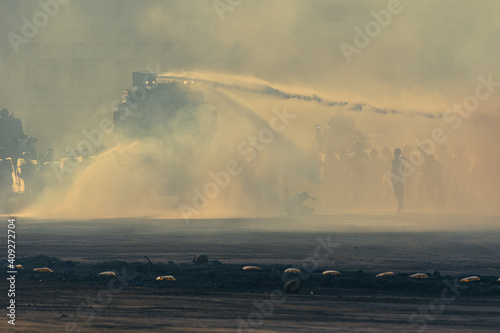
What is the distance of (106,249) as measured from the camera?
429 feet

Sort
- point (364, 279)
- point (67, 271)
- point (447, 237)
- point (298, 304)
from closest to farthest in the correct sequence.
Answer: point (298, 304) < point (364, 279) < point (67, 271) < point (447, 237)

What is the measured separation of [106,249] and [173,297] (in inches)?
2435

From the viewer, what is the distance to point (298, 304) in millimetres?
66938

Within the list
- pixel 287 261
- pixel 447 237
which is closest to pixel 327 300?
pixel 287 261

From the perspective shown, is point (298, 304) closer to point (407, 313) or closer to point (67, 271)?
point (407, 313)

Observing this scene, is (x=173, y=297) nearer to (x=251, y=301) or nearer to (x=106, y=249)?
(x=251, y=301)

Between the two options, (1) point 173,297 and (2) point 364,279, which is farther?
(2) point 364,279

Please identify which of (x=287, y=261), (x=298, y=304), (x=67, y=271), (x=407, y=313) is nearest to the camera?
(x=407, y=313)

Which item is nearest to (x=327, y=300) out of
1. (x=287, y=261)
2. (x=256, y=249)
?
(x=287, y=261)

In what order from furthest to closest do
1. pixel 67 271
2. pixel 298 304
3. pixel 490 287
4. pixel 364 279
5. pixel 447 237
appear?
pixel 447 237, pixel 67 271, pixel 364 279, pixel 490 287, pixel 298 304

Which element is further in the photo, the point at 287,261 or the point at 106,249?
the point at 106,249

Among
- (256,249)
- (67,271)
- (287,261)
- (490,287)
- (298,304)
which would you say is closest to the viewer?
(298,304)

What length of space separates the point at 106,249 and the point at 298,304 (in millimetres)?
68252

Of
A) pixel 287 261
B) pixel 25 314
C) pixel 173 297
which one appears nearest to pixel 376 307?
pixel 173 297
